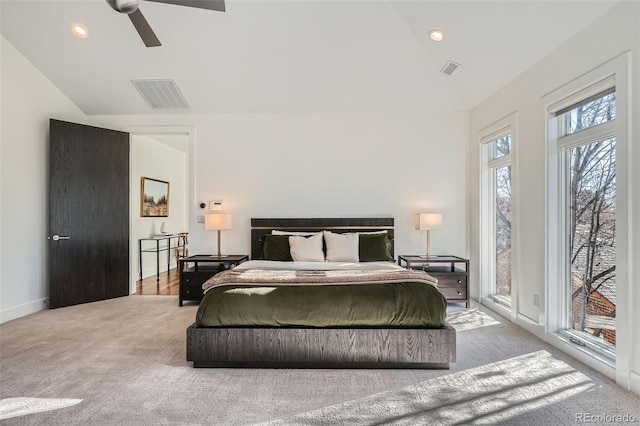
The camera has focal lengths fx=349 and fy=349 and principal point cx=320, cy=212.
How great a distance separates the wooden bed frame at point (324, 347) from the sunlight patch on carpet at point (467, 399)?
22 centimetres

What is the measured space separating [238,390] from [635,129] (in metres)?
3.12

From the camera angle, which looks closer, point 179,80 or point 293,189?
point 179,80

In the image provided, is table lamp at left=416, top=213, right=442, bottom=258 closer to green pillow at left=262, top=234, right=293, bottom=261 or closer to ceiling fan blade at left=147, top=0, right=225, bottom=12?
green pillow at left=262, top=234, right=293, bottom=261

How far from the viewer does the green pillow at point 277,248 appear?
14.6 feet

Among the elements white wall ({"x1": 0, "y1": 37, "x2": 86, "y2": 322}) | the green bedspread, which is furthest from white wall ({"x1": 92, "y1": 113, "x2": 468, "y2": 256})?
the green bedspread

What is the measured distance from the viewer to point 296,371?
8.52ft

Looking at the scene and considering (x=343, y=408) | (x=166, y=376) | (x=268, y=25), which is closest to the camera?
(x=343, y=408)

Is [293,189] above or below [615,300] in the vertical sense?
above

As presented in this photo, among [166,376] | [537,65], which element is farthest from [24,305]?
[537,65]

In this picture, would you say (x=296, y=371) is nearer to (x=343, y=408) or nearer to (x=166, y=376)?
(x=343, y=408)

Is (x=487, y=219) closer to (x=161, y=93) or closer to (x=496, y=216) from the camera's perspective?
(x=496, y=216)

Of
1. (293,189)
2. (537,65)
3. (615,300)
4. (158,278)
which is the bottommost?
(158,278)

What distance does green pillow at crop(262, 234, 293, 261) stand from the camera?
445cm

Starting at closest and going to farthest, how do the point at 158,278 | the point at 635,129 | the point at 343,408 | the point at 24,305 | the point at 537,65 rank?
the point at 343,408 < the point at 635,129 < the point at 537,65 < the point at 24,305 < the point at 158,278
